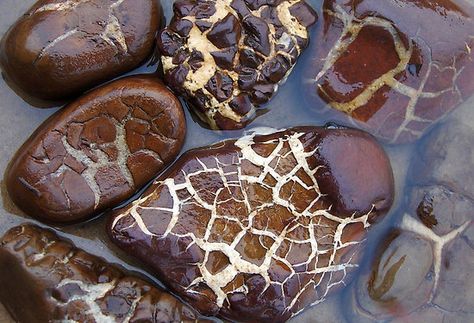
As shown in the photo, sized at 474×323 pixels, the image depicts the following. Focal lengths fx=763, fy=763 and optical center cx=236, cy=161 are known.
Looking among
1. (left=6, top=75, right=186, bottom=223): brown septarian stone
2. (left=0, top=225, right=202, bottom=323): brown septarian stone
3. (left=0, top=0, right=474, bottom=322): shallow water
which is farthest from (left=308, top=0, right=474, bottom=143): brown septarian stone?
(left=0, top=225, right=202, bottom=323): brown septarian stone

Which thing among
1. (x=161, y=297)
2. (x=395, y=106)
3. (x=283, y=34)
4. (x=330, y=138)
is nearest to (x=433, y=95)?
(x=395, y=106)

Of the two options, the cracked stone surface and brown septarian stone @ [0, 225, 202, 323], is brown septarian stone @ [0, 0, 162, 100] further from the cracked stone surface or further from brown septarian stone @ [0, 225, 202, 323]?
the cracked stone surface

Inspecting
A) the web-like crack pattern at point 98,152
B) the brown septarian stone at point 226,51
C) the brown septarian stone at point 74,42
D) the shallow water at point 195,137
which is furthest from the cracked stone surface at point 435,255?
the brown septarian stone at point 74,42

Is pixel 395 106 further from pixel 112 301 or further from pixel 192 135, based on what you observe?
pixel 112 301

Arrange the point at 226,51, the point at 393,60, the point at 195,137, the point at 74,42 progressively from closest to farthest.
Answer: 1. the point at 74,42
2. the point at 226,51
3. the point at 393,60
4. the point at 195,137

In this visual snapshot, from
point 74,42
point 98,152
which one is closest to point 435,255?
point 98,152

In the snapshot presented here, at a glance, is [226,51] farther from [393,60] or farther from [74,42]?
[393,60]
